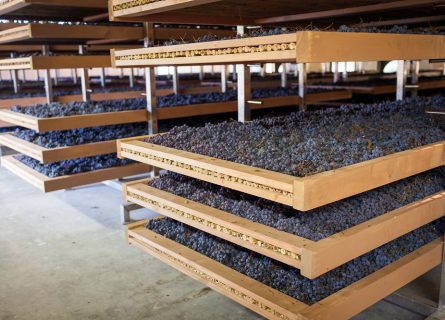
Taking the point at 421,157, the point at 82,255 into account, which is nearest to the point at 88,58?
the point at 82,255

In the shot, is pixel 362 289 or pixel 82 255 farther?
pixel 82 255

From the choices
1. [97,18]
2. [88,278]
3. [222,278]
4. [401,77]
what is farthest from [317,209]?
[97,18]

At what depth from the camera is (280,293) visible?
1942 millimetres

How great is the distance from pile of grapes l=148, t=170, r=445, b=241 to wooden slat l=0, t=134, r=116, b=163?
1206 mm

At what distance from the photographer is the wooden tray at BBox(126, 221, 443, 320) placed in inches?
72.6

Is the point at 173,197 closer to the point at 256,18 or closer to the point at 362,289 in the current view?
the point at 362,289

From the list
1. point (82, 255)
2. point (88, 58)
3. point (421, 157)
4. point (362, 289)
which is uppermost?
point (88, 58)

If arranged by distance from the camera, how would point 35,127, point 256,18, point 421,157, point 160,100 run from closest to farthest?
1. point 421,157
2. point 256,18
3. point 35,127
4. point 160,100

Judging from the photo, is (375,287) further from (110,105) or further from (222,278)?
(110,105)

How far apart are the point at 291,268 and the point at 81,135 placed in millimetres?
2611

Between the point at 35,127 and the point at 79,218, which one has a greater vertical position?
the point at 35,127

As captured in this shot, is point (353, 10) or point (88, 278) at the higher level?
point (353, 10)

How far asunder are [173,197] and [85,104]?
2.16 m

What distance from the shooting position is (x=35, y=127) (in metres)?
3.59
